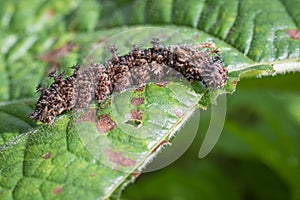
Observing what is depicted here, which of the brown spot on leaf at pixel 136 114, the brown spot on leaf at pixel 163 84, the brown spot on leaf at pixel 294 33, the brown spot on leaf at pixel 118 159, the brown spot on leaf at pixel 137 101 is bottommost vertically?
the brown spot on leaf at pixel 118 159

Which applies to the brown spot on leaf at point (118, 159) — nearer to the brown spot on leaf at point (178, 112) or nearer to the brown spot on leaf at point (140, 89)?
the brown spot on leaf at point (178, 112)

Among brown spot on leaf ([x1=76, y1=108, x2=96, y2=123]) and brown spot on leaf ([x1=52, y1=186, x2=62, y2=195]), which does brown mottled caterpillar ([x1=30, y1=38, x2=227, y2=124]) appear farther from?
brown spot on leaf ([x1=52, y1=186, x2=62, y2=195])

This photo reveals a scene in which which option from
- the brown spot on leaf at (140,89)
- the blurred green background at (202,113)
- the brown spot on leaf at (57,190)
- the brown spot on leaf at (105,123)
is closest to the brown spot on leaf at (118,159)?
the brown spot on leaf at (105,123)

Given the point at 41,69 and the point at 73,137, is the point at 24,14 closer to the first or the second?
the point at 41,69

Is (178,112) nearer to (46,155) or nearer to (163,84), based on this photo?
(163,84)

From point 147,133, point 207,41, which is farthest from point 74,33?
point 147,133

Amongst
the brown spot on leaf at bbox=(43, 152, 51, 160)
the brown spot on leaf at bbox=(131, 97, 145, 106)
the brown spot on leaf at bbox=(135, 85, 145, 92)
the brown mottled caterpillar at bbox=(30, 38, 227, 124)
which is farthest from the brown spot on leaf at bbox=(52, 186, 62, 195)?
the brown spot on leaf at bbox=(135, 85, 145, 92)
